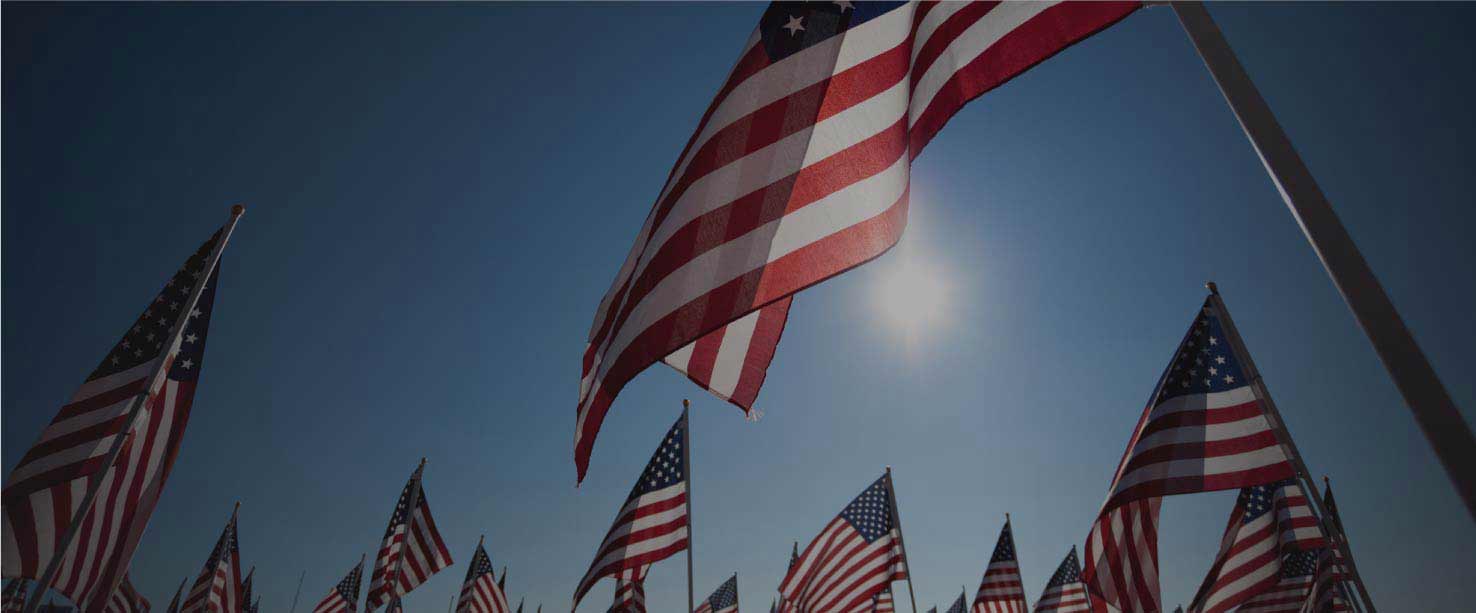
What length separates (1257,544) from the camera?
1154cm

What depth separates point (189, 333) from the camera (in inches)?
375

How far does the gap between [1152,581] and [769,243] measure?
29.2 feet

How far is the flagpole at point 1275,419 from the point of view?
6.16 metres

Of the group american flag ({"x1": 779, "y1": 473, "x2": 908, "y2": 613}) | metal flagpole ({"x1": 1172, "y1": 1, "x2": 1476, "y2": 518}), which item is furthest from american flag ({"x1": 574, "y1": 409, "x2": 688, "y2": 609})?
metal flagpole ({"x1": 1172, "y1": 1, "x2": 1476, "y2": 518})

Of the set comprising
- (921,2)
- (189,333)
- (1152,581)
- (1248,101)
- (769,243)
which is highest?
(189,333)

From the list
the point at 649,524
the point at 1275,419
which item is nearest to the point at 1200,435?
the point at 1275,419

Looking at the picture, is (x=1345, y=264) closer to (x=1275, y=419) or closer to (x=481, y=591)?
(x=1275, y=419)

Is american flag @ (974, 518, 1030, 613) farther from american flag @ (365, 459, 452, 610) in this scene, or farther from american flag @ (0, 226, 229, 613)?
american flag @ (0, 226, 229, 613)

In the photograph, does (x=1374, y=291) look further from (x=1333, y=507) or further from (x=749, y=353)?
(x=1333, y=507)

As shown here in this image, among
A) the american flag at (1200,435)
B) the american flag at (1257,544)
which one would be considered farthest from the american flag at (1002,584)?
the american flag at (1200,435)

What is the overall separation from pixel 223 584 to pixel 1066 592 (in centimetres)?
2679

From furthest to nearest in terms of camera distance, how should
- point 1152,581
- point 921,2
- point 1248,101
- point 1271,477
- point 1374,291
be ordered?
point 1152,581 < point 1271,477 < point 921,2 < point 1248,101 < point 1374,291

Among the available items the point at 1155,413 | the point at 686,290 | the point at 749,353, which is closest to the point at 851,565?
the point at 1155,413

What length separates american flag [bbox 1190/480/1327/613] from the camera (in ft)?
35.2
